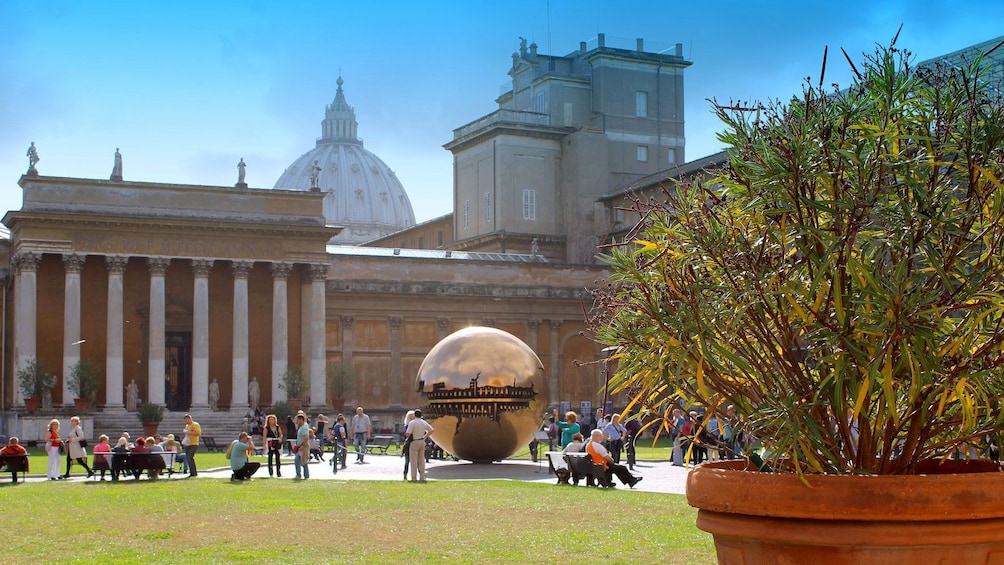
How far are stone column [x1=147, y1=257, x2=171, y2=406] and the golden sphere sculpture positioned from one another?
2709cm

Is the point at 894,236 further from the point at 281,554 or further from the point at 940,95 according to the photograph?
the point at 281,554

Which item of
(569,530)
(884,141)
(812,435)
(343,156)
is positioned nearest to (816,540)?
(812,435)

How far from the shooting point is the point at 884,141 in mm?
6582

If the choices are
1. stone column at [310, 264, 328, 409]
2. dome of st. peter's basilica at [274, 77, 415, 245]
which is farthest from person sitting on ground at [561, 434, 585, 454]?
dome of st. peter's basilica at [274, 77, 415, 245]

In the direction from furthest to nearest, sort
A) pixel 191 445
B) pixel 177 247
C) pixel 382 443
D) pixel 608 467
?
pixel 177 247 → pixel 382 443 → pixel 191 445 → pixel 608 467

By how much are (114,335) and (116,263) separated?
2.85m

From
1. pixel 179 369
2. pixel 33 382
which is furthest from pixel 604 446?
pixel 179 369

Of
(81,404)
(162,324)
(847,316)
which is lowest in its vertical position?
(81,404)

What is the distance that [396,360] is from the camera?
209ft

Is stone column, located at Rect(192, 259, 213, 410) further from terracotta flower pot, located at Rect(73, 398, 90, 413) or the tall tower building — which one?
the tall tower building

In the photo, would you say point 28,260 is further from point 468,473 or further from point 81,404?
point 468,473

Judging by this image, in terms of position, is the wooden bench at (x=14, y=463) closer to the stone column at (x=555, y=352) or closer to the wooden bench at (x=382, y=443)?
the wooden bench at (x=382, y=443)

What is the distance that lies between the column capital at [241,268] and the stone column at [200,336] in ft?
3.22

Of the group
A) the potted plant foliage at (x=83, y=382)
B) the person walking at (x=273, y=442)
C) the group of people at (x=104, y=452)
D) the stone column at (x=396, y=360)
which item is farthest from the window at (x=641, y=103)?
the group of people at (x=104, y=452)
